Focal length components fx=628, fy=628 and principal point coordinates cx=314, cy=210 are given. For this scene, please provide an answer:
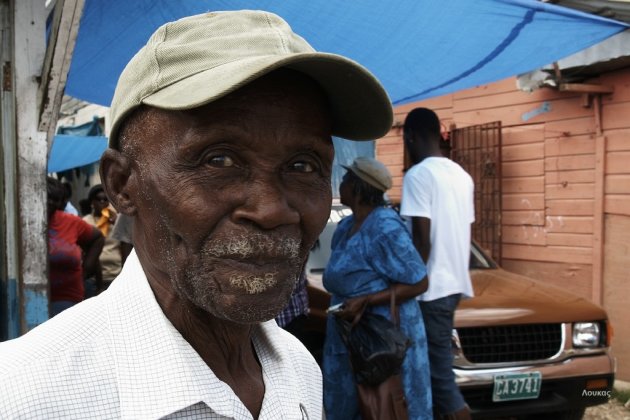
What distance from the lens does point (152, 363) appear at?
3.35 ft

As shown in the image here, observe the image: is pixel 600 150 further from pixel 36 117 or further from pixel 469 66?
pixel 36 117

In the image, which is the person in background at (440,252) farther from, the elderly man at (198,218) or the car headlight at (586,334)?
the elderly man at (198,218)

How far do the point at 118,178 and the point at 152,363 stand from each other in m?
0.37

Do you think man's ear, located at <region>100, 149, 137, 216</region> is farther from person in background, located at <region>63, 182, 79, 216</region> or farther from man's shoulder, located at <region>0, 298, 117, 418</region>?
person in background, located at <region>63, 182, 79, 216</region>

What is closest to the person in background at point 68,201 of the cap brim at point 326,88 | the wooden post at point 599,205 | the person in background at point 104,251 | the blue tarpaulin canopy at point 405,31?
the person in background at point 104,251

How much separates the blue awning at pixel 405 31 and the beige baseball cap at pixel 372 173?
762mm

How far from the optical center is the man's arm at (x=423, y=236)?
3.94 meters

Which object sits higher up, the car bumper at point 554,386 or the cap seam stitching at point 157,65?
the cap seam stitching at point 157,65

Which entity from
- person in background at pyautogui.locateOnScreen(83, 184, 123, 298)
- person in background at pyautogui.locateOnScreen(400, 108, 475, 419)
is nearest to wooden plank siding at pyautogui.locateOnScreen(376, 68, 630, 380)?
person in background at pyautogui.locateOnScreen(400, 108, 475, 419)

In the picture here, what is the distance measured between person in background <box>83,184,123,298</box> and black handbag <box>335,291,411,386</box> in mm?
2411

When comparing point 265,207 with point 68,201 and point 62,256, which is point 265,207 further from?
point 68,201

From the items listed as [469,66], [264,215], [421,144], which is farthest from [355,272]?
[264,215]

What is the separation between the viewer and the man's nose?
104cm

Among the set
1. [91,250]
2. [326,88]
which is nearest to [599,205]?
[91,250]
